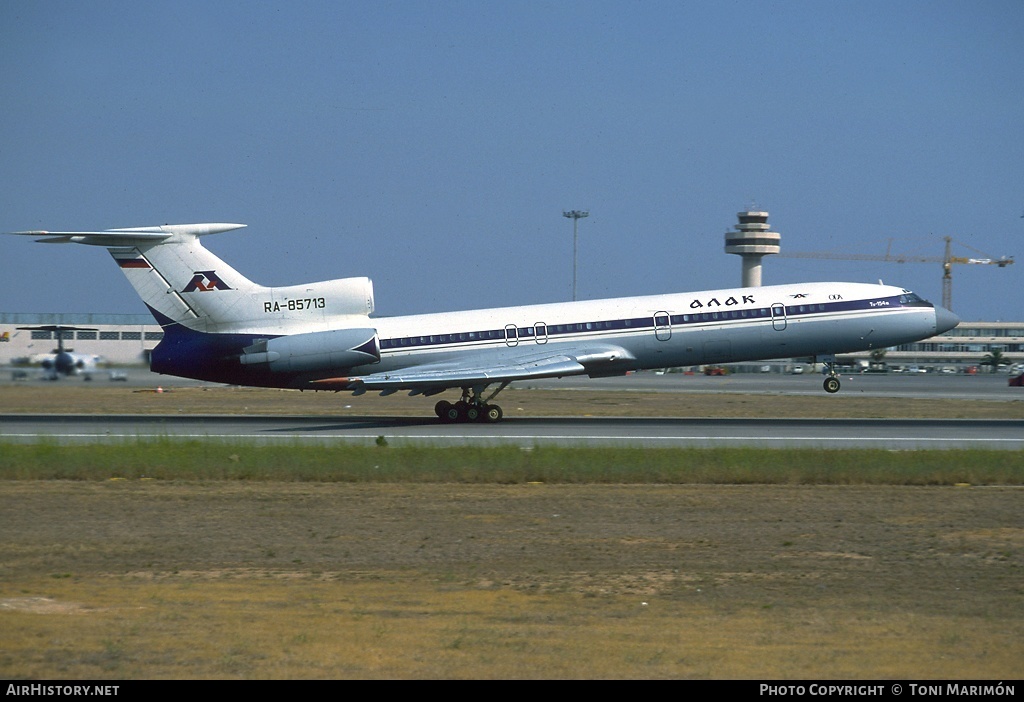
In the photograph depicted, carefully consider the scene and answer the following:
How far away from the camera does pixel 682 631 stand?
10.1 m

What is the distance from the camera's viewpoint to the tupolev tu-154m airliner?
1264 inches

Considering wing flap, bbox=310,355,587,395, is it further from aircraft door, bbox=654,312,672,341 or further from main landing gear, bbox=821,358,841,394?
A: main landing gear, bbox=821,358,841,394

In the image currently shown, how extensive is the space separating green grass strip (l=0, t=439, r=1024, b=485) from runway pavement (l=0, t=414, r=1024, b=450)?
3376mm

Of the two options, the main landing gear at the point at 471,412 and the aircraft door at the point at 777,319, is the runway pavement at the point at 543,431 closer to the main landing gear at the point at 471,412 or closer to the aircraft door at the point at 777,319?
the main landing gear at the point at 471,412

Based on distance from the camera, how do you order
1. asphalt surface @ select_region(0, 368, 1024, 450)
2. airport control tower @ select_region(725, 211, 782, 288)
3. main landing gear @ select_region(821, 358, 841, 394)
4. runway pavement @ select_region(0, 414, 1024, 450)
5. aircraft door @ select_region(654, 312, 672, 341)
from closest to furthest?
runway pavement @ select_region(0, 414, 1024, 450)
asphalt surface @ select_region(0, 368, 1024, 450)
aircraft door @ select_region(654, 312, 672, 341)
main landing gear @ select_region(821, 358, 841, 394)
airport control tower @ select_region(725, 211, 782, 288)

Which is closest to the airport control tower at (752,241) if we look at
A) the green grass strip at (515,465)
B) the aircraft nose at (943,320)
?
the aircraft nose at (943,320)

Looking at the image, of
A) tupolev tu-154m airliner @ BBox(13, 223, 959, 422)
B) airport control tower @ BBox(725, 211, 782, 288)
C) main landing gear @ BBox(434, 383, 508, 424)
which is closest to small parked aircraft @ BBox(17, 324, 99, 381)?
tupolev tu-154m airliner @ BBox(13, 223, 959, 422)

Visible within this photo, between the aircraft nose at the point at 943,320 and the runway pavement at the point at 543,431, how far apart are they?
3.73 metres

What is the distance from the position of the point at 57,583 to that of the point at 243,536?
3.21m

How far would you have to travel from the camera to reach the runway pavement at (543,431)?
27.5 metres

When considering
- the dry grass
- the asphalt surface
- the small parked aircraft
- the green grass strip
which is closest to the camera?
the dry grass

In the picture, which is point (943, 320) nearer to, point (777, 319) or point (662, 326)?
point (777, 319)

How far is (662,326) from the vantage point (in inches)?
1318
